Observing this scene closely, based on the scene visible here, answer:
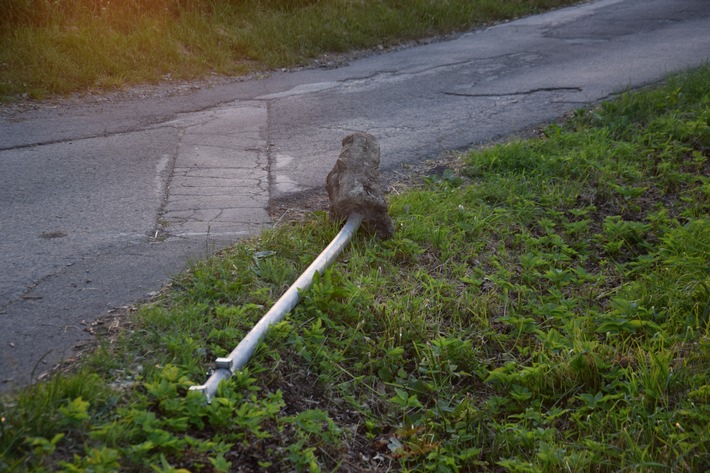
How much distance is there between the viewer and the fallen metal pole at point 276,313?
2851mm

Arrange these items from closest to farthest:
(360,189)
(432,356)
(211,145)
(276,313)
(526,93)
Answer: (276,313), (432,356), (360,189), (211,145), (526,93)

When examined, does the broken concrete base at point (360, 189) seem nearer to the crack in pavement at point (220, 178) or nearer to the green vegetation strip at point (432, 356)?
the green vegetation strip at point (432, 356)

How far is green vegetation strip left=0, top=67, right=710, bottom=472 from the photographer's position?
104 inches

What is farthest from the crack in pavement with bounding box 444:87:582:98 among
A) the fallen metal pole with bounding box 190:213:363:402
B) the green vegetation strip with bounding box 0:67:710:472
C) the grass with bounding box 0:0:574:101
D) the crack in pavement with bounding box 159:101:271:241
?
the fallen metal pole with bounding box 190:213:363:402

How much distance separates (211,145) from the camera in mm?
5926

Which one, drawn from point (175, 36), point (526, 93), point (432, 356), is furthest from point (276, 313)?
point (175, 36)

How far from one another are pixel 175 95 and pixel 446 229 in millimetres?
4016

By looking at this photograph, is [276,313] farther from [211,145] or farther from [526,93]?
[526,93]

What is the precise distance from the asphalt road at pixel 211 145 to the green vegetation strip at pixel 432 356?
1.35 feet

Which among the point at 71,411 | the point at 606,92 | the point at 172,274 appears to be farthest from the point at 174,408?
the point at 606,92

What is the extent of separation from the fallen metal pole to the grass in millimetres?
4285

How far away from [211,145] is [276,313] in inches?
116

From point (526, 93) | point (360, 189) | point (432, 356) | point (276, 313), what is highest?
point (360, 189)

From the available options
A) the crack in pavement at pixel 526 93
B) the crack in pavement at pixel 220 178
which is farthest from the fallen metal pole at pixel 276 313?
the crack in pavement at pixel 526 93
